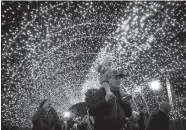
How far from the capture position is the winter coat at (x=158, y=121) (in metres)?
4.88

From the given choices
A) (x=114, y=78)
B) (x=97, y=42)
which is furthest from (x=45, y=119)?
(x=97, y=42)

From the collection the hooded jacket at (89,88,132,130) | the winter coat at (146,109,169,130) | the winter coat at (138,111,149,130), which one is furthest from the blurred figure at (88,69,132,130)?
the winter coat at (138,111,149,130)

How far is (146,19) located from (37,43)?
9187 millimetres

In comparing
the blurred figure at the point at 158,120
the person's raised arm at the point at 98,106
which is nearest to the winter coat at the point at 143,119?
the blurred figure at the point at 158,120

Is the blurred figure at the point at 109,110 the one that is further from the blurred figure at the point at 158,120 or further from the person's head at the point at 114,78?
→ the blurred figure at the point at 158,120

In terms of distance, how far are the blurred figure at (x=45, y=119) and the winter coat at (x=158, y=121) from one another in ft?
10.0

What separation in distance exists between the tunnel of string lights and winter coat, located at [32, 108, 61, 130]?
26.3ft

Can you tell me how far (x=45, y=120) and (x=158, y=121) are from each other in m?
3.25

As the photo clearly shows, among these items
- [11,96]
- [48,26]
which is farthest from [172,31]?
[11,96]

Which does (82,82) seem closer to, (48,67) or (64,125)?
(48,67)

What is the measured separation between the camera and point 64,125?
38.9 ft

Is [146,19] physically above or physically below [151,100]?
above

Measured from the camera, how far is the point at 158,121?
4.98m

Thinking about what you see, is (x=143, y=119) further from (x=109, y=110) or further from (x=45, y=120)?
(x=109, y=110)
